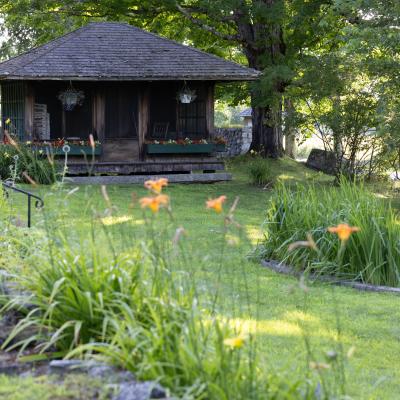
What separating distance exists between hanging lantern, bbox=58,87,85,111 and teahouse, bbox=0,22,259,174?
0.08 ft

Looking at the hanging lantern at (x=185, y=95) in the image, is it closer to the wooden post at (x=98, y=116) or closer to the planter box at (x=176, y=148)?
the planter box at (x=176, y=148)

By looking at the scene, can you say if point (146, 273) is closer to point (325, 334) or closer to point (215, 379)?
point (215, 379)

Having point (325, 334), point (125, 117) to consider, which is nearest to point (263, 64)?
point (125, 117)

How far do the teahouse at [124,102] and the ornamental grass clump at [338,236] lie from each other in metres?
10.5

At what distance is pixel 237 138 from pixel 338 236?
82.5 ft

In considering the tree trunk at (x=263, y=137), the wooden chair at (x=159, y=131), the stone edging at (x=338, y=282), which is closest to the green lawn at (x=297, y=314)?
the stone edging at (x=338, y=282)

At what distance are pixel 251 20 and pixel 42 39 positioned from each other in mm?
10825

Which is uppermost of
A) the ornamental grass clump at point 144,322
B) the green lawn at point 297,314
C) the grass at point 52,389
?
the ornamental grass clump at point 144,322

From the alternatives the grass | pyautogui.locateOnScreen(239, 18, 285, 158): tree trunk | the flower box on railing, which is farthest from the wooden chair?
the grass

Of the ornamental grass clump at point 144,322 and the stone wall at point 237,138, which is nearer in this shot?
the ornamental grass clump at point 144,322

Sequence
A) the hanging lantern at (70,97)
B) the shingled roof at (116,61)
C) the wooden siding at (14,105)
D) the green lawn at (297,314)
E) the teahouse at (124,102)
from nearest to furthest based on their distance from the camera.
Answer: the green lawn at (297,314) < the shingled roof at (116,61) < the hanging lantern at (70,97) < the teahouse at (124,102) < the wooden siding at (14,105)

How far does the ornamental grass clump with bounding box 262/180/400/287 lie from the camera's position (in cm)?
997

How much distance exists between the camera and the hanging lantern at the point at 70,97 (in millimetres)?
21094

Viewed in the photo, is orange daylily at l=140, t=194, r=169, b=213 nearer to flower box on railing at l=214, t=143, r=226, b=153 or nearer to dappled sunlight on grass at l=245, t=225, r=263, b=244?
dappled sunlight on grass at l=245, t=225, r=263, b=244
